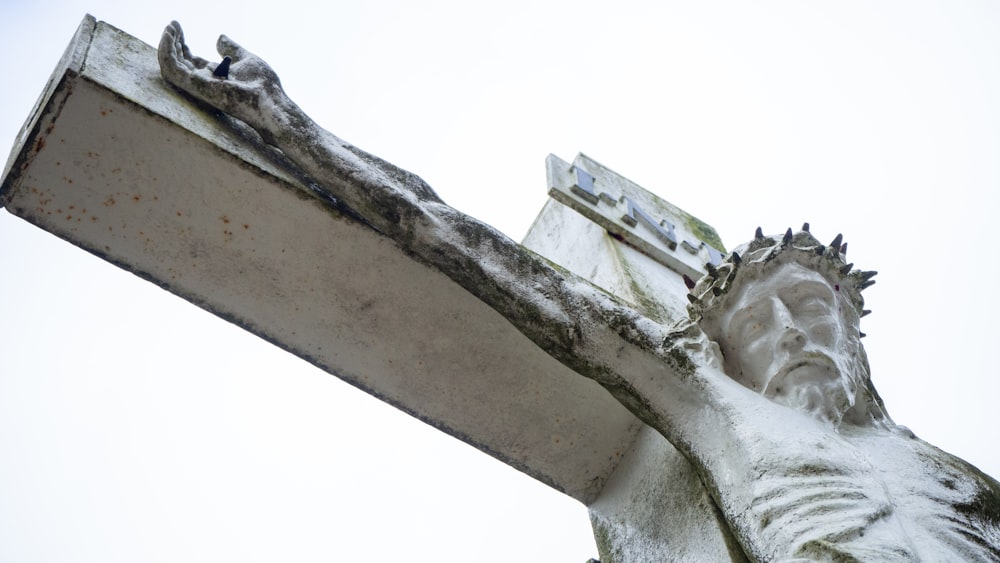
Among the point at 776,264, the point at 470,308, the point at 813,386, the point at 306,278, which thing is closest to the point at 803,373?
the point at 813,386

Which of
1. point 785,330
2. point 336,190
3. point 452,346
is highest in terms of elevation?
point 785,330

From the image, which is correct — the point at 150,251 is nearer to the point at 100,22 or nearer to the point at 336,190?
the point at 336,190

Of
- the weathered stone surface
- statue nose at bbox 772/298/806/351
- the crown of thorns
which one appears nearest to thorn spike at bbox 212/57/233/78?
the weathered stone surface

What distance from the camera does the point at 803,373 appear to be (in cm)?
249

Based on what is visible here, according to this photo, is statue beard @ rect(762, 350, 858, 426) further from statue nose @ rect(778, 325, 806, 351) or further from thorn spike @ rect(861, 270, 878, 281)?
thorn spike @ rect(861, 270, 878, 281)

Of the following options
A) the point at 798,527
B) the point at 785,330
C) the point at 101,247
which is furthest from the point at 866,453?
the point at 101,247

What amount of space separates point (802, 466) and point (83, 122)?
6.29 feet

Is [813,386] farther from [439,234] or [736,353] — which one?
[439,234]

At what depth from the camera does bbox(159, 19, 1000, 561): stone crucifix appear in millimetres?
2047

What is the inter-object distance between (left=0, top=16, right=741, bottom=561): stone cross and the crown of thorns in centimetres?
42

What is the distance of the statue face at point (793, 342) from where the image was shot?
2.47 metres

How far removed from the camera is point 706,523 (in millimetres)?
2324

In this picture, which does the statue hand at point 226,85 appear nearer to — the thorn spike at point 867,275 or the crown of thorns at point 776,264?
the crown of thorns at point 776,264

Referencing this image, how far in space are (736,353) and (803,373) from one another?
0.20 m
